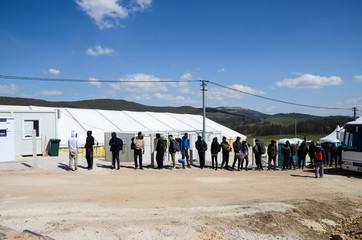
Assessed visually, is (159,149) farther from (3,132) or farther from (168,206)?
(3,132)

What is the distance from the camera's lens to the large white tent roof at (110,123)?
2278cm

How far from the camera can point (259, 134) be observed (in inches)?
2884

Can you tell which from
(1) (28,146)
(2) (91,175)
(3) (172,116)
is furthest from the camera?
(3) (172,116)

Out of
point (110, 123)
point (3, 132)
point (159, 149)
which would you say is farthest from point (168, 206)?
point (110, 123)

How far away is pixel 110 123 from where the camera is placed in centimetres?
2622

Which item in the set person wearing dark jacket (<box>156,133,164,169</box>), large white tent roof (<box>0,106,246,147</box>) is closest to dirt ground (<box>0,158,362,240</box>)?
person wearing dark jacket (<box>156,133,164,169</box>)

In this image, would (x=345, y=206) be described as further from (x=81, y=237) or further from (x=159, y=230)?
(x=81, y=237)

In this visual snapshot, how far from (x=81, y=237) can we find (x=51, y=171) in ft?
25.6

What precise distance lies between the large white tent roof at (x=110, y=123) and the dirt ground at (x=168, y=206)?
11490 millimetres

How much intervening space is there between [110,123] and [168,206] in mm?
20116

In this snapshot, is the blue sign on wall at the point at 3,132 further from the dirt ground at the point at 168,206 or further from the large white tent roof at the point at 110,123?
the large white tent roof at the point at 110,123

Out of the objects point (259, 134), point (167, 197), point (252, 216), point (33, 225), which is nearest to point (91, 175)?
point (167, 197)

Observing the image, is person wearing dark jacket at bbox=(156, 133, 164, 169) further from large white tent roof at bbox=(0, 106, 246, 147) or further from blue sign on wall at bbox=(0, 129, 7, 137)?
large white tent roof at bbox=(0, 106, 246, 147)

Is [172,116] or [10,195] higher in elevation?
[172,116]
